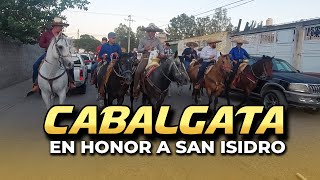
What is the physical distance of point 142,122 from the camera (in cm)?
588

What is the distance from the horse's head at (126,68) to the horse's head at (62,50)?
1.44 metres

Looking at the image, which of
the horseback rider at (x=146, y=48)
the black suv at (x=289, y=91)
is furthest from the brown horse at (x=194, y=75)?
the horseback rider at (x=146, y=48)

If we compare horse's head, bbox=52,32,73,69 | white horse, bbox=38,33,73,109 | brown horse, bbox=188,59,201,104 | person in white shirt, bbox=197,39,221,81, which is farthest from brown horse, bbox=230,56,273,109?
horse's head, bbox=52,32,73,69

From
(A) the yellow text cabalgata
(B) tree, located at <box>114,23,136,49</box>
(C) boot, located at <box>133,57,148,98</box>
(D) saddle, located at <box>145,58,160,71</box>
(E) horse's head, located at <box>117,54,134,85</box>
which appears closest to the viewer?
(A) the yellow text cabalgata

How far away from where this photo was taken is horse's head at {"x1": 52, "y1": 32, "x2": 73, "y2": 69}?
22.7 feet

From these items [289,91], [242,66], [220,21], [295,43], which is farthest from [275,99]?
[220,21]

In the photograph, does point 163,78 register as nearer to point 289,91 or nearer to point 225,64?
point 225,64

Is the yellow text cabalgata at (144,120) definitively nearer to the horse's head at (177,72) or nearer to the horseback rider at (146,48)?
the horse's head at (177,72)

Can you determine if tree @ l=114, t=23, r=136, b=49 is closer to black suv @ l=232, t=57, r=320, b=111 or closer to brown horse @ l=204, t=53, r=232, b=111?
black suv @ l=232, t=57, r=320, b=111

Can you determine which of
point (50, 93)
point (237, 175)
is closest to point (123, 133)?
point (237, 175)

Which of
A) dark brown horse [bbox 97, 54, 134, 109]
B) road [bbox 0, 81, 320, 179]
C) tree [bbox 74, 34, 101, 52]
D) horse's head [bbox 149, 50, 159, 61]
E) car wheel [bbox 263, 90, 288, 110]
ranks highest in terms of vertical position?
tree [bbox 74, 34, 101, 52]

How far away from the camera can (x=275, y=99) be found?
10.4 metres

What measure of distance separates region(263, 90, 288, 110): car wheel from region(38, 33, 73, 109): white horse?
6394 millimetres

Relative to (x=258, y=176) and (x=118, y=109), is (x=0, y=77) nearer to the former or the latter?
(x=118, y=109)
